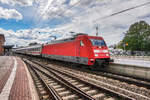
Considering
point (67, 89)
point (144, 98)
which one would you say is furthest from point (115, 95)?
point (67, 89)

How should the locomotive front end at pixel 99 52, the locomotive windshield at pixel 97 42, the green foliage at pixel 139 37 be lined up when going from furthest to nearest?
the green foliage at pixel 139 37 < the locomotive windshield at pixel 97 42 < the locomotive front end at pixel 99 52

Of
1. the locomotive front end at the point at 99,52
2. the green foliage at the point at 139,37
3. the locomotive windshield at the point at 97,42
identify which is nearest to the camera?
the locomotive front end at the point at 99,52

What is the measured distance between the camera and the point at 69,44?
44.5ft

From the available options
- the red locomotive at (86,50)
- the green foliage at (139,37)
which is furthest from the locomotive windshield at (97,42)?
the green foliage at (139,37)

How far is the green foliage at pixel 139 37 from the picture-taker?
4238 cm

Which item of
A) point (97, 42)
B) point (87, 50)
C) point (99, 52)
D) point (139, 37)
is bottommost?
point (99, 52)

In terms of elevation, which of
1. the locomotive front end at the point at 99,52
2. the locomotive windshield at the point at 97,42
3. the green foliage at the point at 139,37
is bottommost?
the locomotive front end at the point at 99,52

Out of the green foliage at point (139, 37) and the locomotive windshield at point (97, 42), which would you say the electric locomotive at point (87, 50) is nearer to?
the locomotive windshield at point (97, 42)

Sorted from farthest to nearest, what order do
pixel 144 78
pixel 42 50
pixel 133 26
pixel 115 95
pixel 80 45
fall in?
pixel 133 26 → pixel 42 50 → pixel 80 45 → pixel 144 78 → pixel 115 95

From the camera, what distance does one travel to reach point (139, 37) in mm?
43844

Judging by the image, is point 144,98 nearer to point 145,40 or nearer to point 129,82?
point 129,82

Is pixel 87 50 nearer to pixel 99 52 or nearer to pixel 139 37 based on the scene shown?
pixel 99 52

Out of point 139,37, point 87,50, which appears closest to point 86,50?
point 87,50

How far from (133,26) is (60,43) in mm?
41791
